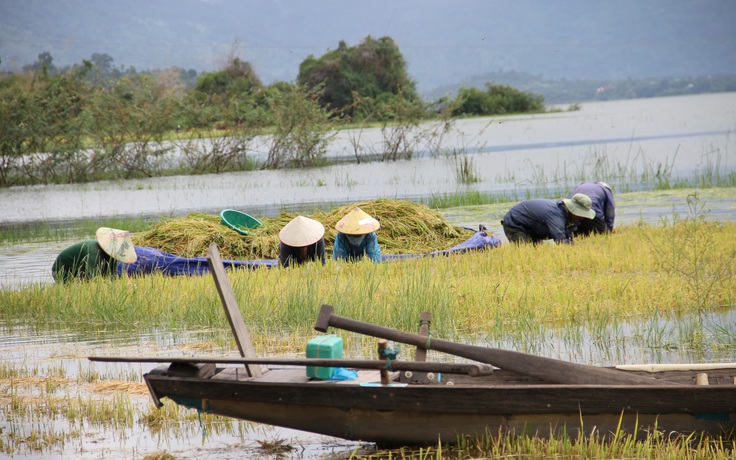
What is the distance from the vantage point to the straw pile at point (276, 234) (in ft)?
36.8

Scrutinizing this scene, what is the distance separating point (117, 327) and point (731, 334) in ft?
17.6

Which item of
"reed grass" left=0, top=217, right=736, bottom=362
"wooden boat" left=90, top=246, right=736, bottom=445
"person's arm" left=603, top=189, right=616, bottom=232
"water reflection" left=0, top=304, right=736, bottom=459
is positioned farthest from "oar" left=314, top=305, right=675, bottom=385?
"person's arm" left=603, top=189, right=616, bottom=232

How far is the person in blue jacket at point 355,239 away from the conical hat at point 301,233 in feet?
0.86

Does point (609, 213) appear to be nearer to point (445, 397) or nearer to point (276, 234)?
point (276, 234)

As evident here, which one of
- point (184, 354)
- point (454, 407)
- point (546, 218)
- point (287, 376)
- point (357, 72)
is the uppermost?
point (357, 72)

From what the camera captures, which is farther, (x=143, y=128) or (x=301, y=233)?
(x=143, y=128)

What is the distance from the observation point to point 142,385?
21.5 ft

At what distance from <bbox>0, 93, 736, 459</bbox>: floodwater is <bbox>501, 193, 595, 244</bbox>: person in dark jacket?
138cm

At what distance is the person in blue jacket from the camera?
9875 mm

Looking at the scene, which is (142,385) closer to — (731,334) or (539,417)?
(539,417)

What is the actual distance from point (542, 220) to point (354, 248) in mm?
2725

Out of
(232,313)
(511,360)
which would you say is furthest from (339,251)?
(511,360)

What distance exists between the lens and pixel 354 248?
10.4 m

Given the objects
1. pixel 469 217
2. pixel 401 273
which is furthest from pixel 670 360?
pixel 469 217
